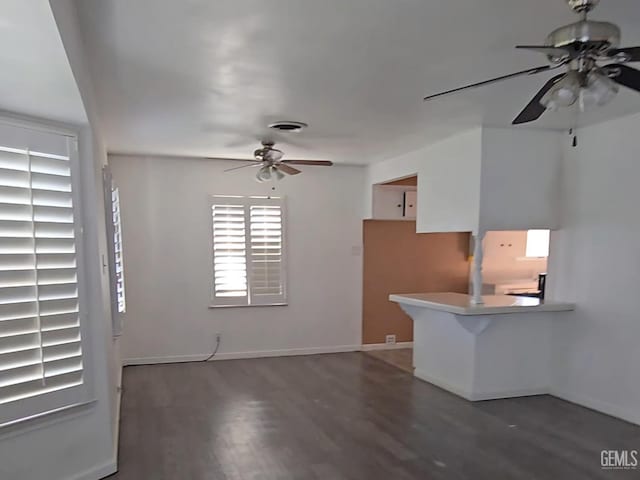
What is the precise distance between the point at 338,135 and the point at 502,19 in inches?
92.6

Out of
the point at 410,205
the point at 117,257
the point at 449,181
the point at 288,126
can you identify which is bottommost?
the point at 117,257

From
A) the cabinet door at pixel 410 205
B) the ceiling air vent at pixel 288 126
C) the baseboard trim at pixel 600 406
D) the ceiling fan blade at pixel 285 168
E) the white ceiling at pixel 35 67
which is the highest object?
the ceiling air vent at pixel 288 126

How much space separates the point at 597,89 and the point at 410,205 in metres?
4.37

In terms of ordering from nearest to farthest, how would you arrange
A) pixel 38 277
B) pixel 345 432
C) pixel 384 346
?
pixel 38 277
pixel 345 432
pixel 384 346

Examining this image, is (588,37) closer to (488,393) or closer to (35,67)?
(35,67)

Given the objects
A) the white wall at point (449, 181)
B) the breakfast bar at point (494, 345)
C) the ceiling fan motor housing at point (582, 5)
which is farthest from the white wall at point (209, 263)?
the ceiling fan motor housing at point (582, 5)

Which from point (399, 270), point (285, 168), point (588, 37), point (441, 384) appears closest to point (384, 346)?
point (399, 270)

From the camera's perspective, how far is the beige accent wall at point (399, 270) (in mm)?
6246

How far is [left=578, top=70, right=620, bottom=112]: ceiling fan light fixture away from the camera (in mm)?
1803

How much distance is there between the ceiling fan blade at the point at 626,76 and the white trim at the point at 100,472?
3.38m

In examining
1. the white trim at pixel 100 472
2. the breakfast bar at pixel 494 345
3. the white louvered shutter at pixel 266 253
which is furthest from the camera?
the white louvered shutter at pixel 266 253

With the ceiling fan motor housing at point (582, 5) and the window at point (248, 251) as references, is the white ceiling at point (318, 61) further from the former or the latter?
the window at point (248, 251)

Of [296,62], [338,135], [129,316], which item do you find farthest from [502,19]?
[129,316]

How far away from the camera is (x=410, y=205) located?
20.2 feet
